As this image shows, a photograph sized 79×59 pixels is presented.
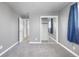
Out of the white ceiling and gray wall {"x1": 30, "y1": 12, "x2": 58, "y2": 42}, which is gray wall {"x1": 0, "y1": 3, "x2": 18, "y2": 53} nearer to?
the white ceiling

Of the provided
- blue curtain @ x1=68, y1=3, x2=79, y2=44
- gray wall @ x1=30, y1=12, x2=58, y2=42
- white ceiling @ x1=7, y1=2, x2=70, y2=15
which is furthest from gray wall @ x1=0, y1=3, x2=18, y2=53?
blue curtain @ x1=68, y1=3, x2=79, y2=44

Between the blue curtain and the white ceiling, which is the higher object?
the white ceiling

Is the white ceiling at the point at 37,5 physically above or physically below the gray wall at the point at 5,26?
above

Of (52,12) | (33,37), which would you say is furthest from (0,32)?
(52,12)

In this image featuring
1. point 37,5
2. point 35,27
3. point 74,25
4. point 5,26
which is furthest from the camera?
point 35,27

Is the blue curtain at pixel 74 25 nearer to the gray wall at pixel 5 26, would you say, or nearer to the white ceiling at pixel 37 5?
the white ceiling at pixel 37 5

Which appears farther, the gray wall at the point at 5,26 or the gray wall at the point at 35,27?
the gray wall at the point at 35,27

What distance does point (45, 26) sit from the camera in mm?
7672

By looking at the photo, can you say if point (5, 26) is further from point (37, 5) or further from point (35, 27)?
point (35, 27)

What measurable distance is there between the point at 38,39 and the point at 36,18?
1258mm

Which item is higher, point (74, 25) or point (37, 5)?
point (37, 5)

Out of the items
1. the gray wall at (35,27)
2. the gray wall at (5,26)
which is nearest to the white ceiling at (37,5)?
the gray wall at (5,26)

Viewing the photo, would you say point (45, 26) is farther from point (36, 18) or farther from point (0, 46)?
point (0, 46)

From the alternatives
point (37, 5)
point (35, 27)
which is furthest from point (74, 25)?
point (35, 27)
